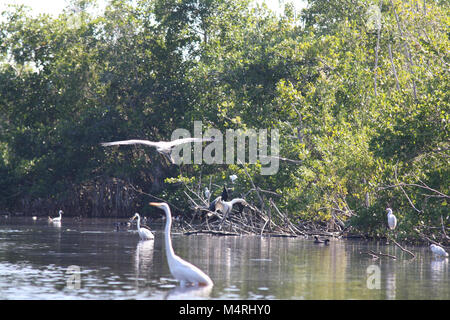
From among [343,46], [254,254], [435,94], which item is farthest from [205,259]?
[343,46]

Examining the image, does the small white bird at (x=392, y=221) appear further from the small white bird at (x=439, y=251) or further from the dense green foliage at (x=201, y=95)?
the small white bird at (x=439, y=251)

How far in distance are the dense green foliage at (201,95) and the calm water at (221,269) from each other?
4155 millimetres

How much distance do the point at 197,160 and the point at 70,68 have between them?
1109 cm

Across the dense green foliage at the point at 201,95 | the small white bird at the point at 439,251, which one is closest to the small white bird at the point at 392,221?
the dense green foliage at the point at 201,95

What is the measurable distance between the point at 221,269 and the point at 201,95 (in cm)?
2595

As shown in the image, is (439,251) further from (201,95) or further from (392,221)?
(201,95)

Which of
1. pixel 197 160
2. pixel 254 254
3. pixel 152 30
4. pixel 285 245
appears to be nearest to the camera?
pixel 254 254

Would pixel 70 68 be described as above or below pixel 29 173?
above

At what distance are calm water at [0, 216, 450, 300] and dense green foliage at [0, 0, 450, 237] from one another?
4155mm

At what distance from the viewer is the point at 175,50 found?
46.0m

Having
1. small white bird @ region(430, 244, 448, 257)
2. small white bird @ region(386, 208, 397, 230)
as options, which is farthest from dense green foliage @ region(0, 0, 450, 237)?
small white bird @ region(430, 244, 448, 257)

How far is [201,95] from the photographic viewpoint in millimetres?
43156

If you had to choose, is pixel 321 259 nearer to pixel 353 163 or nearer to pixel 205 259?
pixel 205 259

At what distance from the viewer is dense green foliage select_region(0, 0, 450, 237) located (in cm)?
2889
